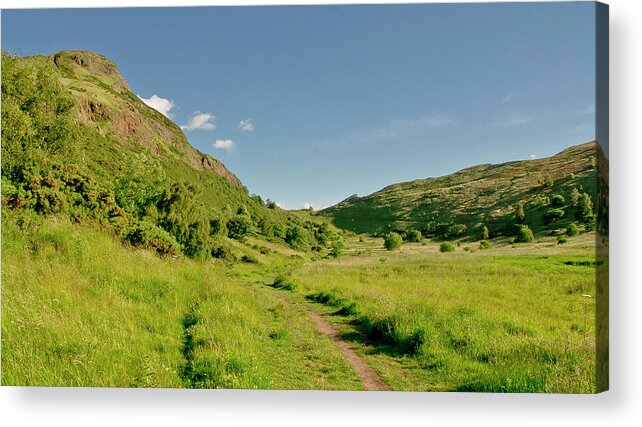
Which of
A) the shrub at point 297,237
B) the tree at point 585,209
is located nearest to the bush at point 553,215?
the tree at point 585,209

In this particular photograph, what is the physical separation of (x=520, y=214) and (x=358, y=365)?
4253 mm

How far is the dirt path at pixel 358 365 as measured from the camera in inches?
235

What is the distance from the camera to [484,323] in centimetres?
662

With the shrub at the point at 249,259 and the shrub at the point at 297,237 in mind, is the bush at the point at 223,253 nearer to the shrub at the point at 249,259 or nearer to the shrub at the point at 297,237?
the shrub at the point at 249,259

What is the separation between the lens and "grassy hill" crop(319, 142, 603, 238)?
21.8ft

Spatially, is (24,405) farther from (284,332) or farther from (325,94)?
(325,94)

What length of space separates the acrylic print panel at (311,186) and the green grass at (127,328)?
3cm

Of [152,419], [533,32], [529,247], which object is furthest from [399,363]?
[533,32]

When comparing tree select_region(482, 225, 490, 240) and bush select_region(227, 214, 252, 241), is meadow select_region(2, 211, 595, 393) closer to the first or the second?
tree select_region(482, 225, 490, 240)

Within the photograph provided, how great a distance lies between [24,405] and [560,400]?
8.36 meters

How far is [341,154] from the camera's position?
778 cm

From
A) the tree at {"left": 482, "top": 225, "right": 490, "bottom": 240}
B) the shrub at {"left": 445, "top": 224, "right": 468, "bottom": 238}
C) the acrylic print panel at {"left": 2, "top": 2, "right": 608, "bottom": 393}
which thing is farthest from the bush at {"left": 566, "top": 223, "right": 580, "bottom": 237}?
the shrub at {"left": 445, "top": 224, "right": 468, "bottom": 238}

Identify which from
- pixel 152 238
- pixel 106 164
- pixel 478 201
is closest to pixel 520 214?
pixel 478 201

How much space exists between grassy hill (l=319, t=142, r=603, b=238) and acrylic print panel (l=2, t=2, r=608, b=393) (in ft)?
0.14
